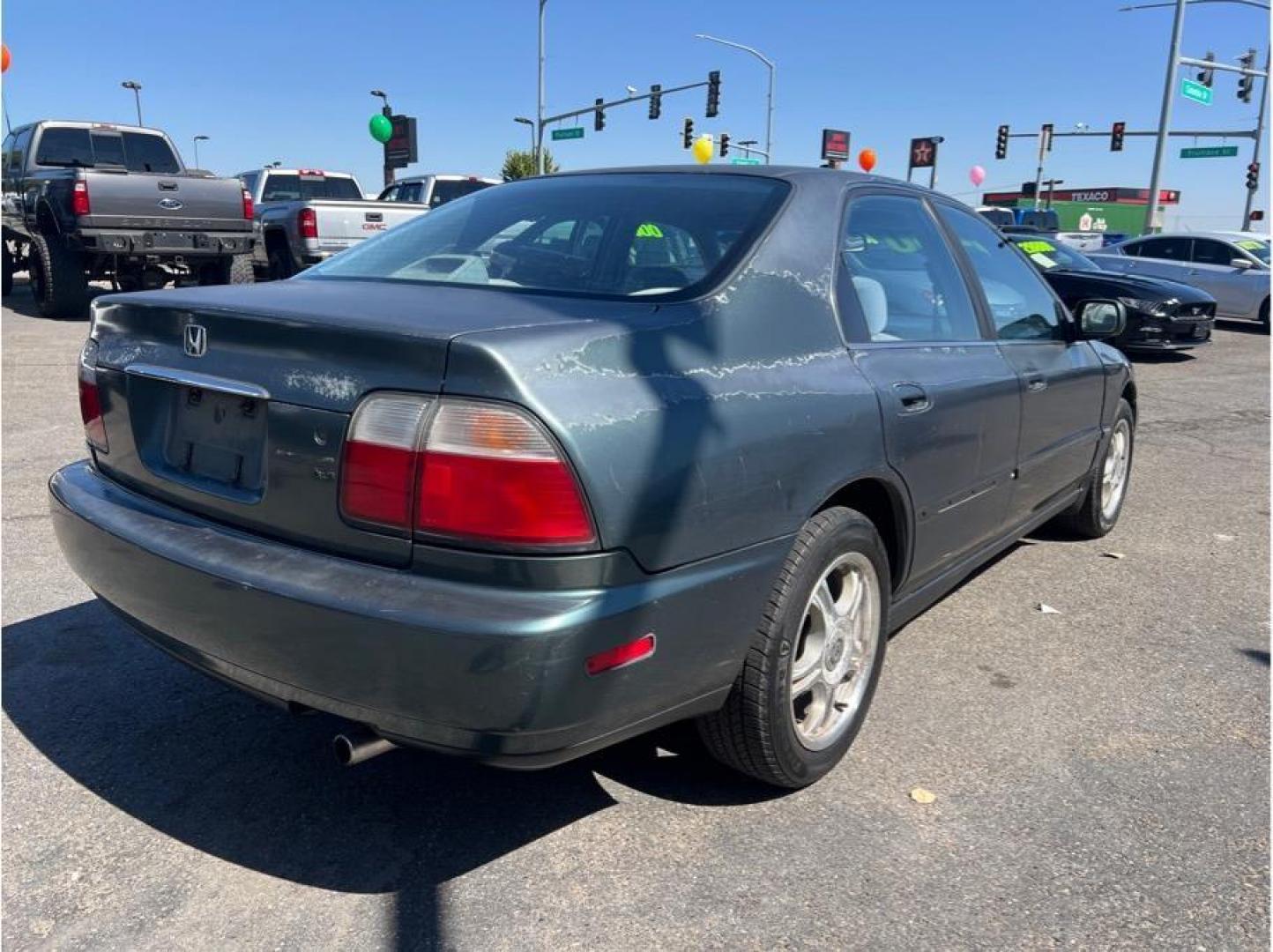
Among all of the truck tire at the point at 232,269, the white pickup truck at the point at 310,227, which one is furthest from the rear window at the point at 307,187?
the truck tire at the point at 232,269

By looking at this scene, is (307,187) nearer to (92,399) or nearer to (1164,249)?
(1164,249)

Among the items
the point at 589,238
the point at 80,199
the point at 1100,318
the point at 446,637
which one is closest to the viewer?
the point at 446,637

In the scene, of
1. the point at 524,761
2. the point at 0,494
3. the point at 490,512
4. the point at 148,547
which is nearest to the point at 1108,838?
the point at 524,761

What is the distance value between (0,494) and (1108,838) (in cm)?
518

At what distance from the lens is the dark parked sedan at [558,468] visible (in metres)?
2.01

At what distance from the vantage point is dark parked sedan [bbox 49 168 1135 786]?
6.59 feet

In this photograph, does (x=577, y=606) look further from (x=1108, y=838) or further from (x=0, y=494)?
(x=0, y=494)

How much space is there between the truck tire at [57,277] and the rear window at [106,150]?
100cm

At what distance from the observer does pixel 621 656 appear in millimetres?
2072

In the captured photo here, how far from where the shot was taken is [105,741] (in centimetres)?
296

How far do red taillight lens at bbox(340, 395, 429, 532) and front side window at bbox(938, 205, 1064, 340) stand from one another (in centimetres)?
235

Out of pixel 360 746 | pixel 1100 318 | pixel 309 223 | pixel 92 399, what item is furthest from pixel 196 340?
pixel 309 223

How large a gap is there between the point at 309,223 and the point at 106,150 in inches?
98.1

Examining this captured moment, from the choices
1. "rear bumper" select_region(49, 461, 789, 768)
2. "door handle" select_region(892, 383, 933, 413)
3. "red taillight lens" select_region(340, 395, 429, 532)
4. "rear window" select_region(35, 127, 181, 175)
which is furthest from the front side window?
"rear window" select_region(35, 127, 181, 175)
